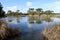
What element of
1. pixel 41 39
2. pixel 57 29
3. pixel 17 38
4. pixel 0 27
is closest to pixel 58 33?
pixel 57 29

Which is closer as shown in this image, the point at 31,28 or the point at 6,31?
the point at 6,31

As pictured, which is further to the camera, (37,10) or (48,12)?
(37,10)

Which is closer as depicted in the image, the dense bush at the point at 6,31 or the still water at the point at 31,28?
the dense bush at the point at 6,31

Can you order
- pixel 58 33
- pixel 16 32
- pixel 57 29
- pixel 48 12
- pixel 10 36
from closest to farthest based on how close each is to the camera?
pixel 58 33 < pixel 57 29 < pixel 10 36 < pixel 16 32 < pixel 48 12

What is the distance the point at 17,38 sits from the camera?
45.3 feet

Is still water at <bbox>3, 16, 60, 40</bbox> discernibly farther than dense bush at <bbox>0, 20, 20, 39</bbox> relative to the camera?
Yes

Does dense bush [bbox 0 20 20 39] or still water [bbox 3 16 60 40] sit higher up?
dense bush [bbox 0 20 20 39]

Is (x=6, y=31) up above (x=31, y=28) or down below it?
above

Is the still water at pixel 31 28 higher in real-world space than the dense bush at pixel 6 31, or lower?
lower

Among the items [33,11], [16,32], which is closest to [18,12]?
[33,11]

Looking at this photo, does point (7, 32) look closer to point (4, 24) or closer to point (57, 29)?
point (4, 24)

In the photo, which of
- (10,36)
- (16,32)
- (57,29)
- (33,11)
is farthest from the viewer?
(33,11)

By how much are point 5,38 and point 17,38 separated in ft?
4.26

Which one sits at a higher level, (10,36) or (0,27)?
(0,27)
